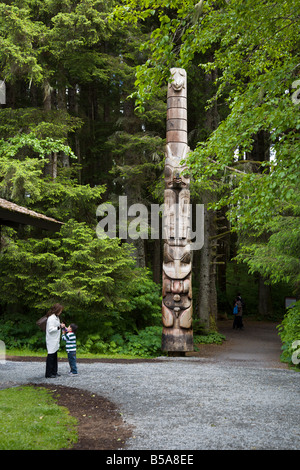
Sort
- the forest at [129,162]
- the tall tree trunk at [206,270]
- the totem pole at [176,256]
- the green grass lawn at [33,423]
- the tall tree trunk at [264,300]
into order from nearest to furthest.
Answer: the green grass lawn at [33,423] < the forest at [129,162] < the totem pole at [176,256] < the tall tree trunk at [206,270] < the tall tree trunk at [264,300]

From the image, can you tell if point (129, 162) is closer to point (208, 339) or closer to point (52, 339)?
point (208, 339)

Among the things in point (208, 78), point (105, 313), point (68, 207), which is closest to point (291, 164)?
point (105, 313)

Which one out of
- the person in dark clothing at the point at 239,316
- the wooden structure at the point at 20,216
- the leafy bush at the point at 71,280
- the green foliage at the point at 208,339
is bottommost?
the green foliage at the point at 208,339

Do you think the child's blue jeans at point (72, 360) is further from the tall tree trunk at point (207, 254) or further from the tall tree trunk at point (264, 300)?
the tall tree trunk at point (264, 300)

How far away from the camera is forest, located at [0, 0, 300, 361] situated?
739 cm

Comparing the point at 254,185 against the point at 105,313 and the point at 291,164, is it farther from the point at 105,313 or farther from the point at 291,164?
the point at 105,313

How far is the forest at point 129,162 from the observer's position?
7.39 meters

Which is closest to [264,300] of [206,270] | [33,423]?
[206,270]

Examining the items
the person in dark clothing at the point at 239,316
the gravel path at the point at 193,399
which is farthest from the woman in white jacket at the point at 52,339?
the person in dark clothing at the point at 239,316

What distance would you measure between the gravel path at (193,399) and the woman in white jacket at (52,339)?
23cm

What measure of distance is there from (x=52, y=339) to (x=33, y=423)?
10.8 ft

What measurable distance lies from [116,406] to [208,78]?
16060mm

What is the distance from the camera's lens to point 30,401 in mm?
7238

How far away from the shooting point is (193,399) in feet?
24.7
